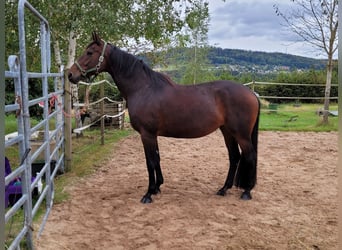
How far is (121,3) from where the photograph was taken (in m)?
5.63

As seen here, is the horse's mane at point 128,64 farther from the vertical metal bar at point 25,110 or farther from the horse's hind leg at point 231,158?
the vertical metal bar at point 25,110

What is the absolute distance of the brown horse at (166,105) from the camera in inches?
132

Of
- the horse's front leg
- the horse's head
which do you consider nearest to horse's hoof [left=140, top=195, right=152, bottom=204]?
the horse's front leg

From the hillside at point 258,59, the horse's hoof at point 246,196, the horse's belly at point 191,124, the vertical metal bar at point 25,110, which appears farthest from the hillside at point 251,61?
the vertical metal bar at point 25,110

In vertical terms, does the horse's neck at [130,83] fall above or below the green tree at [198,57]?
below

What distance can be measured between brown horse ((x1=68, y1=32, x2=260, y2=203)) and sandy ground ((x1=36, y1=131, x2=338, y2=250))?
0.32 metres

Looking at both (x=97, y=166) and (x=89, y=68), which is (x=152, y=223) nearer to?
(x=89, y=68)

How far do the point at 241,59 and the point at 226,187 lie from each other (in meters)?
15.1

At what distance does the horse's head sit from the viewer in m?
3.37

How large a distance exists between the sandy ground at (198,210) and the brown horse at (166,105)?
322 millimetres

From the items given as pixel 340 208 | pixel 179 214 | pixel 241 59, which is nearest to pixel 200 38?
pixel 241 59

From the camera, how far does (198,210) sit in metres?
3.10

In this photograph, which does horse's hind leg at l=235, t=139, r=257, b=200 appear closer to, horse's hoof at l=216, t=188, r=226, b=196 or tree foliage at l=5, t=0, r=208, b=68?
horse's hoof at l=216, t=188, r=226, b=196

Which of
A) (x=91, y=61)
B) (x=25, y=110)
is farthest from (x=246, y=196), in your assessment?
(x=25, y=110)
